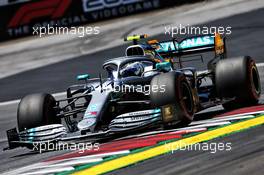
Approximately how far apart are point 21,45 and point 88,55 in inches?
213

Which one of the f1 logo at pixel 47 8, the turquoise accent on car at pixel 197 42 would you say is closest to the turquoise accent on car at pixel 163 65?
the turquoise accent on car at pixel 197 42

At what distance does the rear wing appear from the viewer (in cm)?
1512

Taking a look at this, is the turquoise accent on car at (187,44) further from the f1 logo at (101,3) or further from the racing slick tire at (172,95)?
the f1 logo at (101,3)

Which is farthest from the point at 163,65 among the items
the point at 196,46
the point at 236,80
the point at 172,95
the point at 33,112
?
the point at 196,46

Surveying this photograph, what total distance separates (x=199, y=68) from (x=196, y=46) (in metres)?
5.61

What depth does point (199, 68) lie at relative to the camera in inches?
817

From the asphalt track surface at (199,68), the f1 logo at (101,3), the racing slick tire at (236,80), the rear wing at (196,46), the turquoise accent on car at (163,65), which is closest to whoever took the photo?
the asphalt track surface at (199,68)

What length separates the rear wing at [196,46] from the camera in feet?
49.6

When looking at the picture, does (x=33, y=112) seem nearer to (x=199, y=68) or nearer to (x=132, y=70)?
(x=132, y=70)

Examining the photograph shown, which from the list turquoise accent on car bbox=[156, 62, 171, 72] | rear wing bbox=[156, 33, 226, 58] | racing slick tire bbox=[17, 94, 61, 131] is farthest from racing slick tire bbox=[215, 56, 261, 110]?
racing slick tire bbox=[17, 94, 61, 131]

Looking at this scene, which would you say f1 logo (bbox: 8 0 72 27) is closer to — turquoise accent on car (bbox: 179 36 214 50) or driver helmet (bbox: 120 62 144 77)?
turquoise accent on car (bbox: 179 36 214 50)

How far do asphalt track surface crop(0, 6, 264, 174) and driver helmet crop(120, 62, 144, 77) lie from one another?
2080mm

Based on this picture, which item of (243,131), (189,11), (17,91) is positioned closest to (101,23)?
(189,11)

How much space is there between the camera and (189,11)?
94.6 ft
